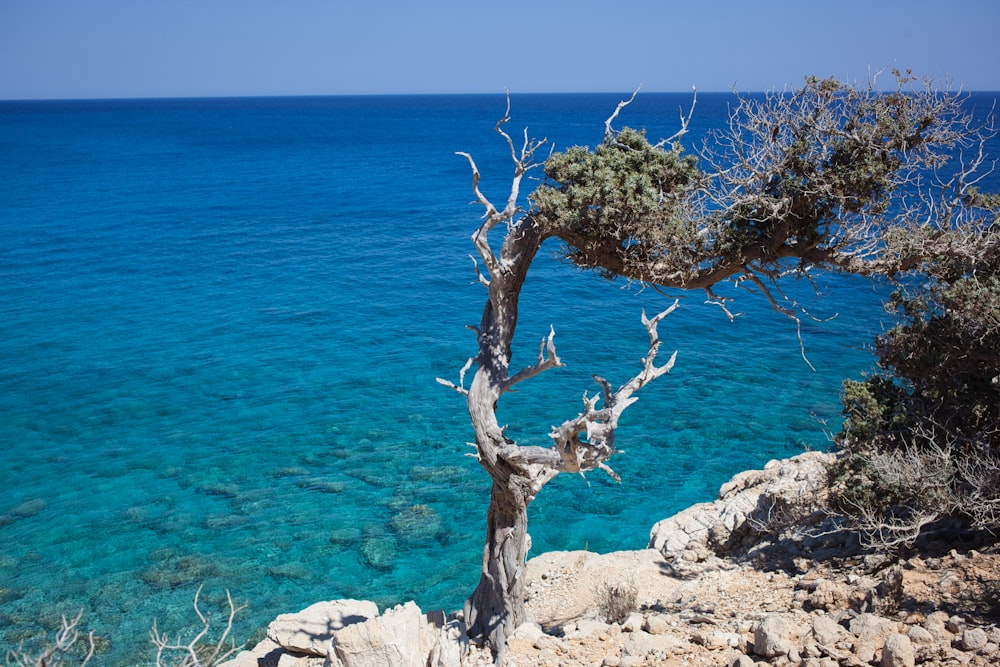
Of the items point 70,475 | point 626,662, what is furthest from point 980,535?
point 70,475

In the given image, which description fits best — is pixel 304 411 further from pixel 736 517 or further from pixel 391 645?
pixel 391 645

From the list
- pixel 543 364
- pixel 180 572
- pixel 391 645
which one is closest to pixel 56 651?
pixel 391 645

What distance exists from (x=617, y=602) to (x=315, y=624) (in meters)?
4.25

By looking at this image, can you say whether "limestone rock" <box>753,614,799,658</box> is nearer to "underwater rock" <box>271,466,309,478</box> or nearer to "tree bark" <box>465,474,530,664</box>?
"tree bark" <box>465,474,530,664</box>

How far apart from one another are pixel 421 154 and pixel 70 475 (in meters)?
76.7

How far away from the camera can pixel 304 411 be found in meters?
23.2

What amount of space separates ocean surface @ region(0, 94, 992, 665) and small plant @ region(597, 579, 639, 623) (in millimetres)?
4417

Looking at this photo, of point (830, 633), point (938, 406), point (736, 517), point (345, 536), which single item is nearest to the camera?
point (830, 633)

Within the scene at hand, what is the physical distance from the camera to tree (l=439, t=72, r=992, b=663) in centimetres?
898

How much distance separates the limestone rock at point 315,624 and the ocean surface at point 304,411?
341 cm

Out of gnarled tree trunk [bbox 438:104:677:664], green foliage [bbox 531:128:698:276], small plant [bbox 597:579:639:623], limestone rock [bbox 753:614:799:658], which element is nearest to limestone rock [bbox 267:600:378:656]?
gnarled tree trunk [bbox 438:104:677:664]

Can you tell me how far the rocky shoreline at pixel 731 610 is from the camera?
24.6 feet

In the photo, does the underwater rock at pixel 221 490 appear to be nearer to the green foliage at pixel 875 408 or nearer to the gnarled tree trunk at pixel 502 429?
the gnarled tree trunk at pixel 502 429

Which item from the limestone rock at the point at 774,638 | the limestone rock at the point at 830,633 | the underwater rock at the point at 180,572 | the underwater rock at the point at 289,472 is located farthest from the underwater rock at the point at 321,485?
the limestone rock at the point at 830,633
